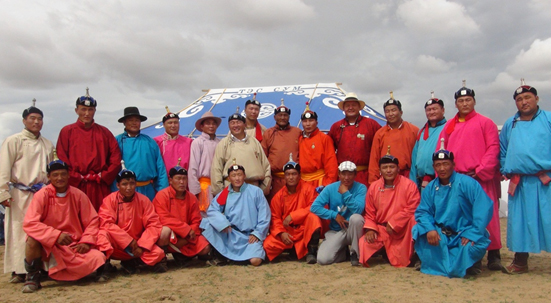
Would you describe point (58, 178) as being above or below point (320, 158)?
below

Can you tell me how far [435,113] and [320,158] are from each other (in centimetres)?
130

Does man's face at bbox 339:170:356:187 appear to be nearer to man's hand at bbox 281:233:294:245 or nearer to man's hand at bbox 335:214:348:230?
man's hand at bbox 335:214:348:230

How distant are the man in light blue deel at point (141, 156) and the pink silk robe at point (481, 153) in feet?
9.95

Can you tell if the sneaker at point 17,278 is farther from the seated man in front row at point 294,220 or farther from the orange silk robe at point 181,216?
the seated man in front row at point 294,220

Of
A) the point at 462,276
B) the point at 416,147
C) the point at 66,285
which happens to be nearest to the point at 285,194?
the point at 416,147

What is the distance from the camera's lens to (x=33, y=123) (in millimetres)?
3869

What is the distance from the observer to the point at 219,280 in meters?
3.54

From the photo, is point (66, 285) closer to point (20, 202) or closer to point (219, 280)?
point (20, 202)

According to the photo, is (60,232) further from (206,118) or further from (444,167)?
(444,167)

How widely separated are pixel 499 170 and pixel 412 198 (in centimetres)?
85

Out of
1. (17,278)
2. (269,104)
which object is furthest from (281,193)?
(269,104)

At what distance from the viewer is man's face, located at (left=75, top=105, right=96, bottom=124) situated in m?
4.07

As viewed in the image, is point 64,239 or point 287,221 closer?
point 64,239

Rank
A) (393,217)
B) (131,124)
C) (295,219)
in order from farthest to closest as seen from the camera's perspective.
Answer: (131,124), (295,219), (393,217)
